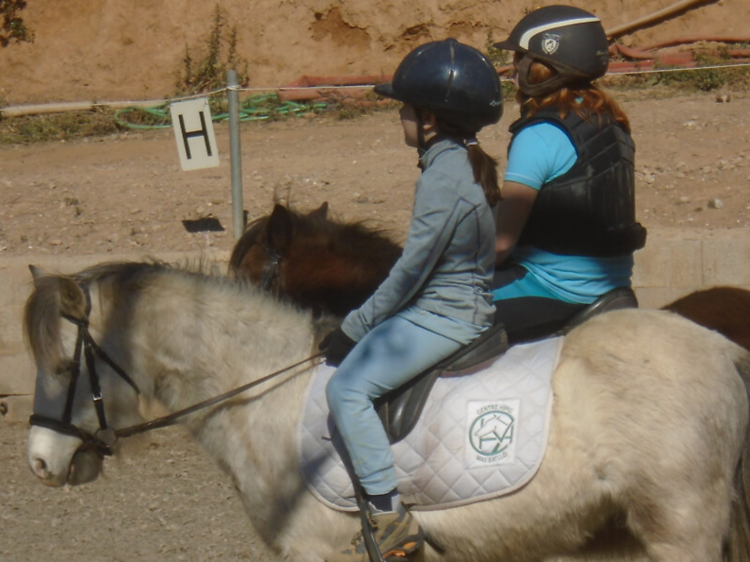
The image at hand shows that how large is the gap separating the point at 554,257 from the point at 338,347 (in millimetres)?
1050

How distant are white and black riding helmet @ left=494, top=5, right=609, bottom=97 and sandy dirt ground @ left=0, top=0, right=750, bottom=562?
5.68ft

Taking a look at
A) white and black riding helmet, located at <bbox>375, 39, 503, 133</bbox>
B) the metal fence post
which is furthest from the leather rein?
the metal fence post

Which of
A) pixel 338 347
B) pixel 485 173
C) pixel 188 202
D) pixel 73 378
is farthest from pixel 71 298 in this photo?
pixel 188 202

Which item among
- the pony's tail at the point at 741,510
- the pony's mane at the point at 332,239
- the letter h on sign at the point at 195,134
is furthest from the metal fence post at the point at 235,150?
the pony's tail at the point at 741,510

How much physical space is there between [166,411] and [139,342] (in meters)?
0.32

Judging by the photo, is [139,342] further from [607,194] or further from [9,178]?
[9,178]

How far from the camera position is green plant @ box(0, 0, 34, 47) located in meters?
12.2

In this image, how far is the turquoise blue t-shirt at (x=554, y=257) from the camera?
3.66 meters

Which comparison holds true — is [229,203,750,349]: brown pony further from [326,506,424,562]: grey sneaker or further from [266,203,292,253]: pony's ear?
[326,506,424,562]: grey sneaker

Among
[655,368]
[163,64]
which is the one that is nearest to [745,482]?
[655,368]

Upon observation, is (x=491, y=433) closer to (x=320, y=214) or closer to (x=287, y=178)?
(x=320, y=214)

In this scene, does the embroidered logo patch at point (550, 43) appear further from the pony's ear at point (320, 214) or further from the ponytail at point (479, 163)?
the pony's ear at point (320, 214)

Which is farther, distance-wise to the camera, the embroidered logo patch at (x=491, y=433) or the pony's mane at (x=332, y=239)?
the pony's mane at (x=332, y=239)

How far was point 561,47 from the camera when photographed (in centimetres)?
376
